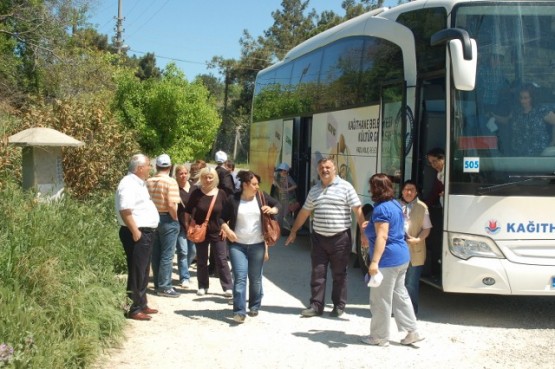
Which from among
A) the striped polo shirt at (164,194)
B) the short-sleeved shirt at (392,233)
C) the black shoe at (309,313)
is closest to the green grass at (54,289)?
the striped polo shirt at (164,194)

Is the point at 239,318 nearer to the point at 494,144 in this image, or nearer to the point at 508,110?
the point at 494,144

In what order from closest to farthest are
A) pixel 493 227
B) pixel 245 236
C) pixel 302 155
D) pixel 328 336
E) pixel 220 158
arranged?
1. pixel 328 336
2. pixel 493 227
3. pixel 245 236
4. pixel 220 158
5. pixel 302 155

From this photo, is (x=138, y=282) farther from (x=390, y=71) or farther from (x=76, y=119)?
(x=76, y=119)

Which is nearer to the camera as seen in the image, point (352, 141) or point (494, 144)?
point (494, 144)

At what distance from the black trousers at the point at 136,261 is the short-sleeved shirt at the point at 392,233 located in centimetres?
Result: 241

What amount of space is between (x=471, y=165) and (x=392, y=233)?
1352mm

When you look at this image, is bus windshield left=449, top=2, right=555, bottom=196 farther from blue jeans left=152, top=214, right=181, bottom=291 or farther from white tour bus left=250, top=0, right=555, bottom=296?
blue jeans left=152, top=214, right=181, bottom=291

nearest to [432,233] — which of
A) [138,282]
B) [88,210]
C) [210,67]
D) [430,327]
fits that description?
[430,327]

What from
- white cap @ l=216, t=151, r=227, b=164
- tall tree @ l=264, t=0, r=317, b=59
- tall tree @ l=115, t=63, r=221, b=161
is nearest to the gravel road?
white cap @ l=216, t=151, r=227, b=164

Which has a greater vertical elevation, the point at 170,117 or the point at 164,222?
the point at 170,117

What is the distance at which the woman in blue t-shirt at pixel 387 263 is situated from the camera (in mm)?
6230

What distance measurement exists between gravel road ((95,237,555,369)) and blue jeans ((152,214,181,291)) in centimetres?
26

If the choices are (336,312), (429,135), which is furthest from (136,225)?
(429,135)

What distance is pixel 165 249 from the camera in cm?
851
